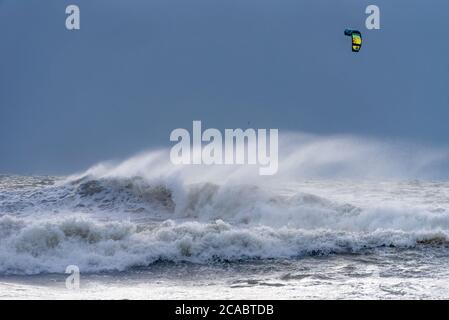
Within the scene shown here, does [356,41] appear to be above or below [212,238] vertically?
above

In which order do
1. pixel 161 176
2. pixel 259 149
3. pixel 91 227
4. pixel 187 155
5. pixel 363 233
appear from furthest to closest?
pixel 259 149 < pixel 187 155 < pixel 161 176 < pixel 363 233 < pixel 91 227

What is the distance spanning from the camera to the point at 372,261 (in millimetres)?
10727

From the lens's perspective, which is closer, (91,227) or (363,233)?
(91,227)

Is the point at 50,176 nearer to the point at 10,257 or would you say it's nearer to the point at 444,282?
the point at 10,257

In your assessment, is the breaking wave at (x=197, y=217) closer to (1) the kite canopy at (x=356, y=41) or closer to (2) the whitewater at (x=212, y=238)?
(2) the whitewater at (x=212, y=238)

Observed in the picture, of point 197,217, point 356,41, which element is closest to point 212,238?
point 197,217

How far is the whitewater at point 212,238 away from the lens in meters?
8.64

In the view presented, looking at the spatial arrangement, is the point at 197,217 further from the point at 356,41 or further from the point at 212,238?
the point at 356,41

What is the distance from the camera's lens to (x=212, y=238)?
11.8 meters

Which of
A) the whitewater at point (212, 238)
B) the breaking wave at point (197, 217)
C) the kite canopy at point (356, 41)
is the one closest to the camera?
the whitewater at point (212, 238)

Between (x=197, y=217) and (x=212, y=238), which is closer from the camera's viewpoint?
(x=212, y=238)

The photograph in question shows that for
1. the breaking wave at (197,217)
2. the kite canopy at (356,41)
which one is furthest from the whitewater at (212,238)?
the kite canopy at (356,41)
